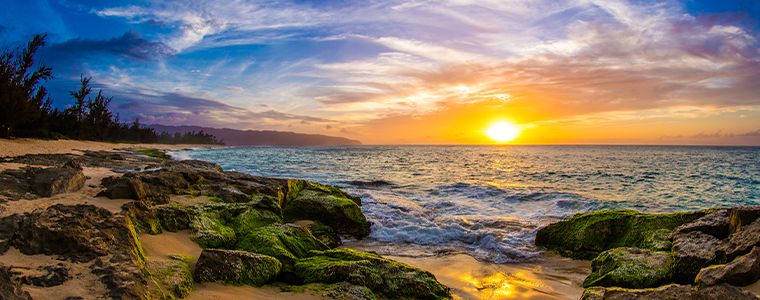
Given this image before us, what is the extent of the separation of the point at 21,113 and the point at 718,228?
42141mm

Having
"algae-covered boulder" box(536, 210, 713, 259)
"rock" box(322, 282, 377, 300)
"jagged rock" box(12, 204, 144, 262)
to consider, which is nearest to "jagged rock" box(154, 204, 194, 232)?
"jagged rock" box(12, 204, 144, 262)

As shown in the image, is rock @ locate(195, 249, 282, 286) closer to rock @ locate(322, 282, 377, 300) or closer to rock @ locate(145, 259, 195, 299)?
rock @ locate(145, 259, 195, 299)

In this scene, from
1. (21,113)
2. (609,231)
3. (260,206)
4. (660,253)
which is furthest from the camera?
(21,113)

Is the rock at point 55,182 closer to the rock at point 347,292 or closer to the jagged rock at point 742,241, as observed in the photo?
the rock at point 347,292

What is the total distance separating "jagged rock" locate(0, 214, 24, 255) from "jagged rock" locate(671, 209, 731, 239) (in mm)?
9904

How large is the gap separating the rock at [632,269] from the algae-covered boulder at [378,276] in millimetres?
2711

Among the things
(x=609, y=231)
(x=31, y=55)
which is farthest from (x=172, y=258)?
(x=31, y=55)

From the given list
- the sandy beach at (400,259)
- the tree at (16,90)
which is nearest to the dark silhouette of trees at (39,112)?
the tree at (16,90)

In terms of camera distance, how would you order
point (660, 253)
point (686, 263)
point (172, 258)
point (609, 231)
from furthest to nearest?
1. point (609, 231)
2. point (660, 253)
3. point (686, 263)
4. point (172, 258)

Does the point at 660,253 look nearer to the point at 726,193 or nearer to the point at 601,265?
the point at 601,265

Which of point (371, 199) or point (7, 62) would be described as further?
point (7, 62)

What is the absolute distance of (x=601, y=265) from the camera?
5770 millimetres

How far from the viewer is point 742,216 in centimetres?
511

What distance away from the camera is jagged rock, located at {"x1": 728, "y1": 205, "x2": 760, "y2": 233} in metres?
5.01
